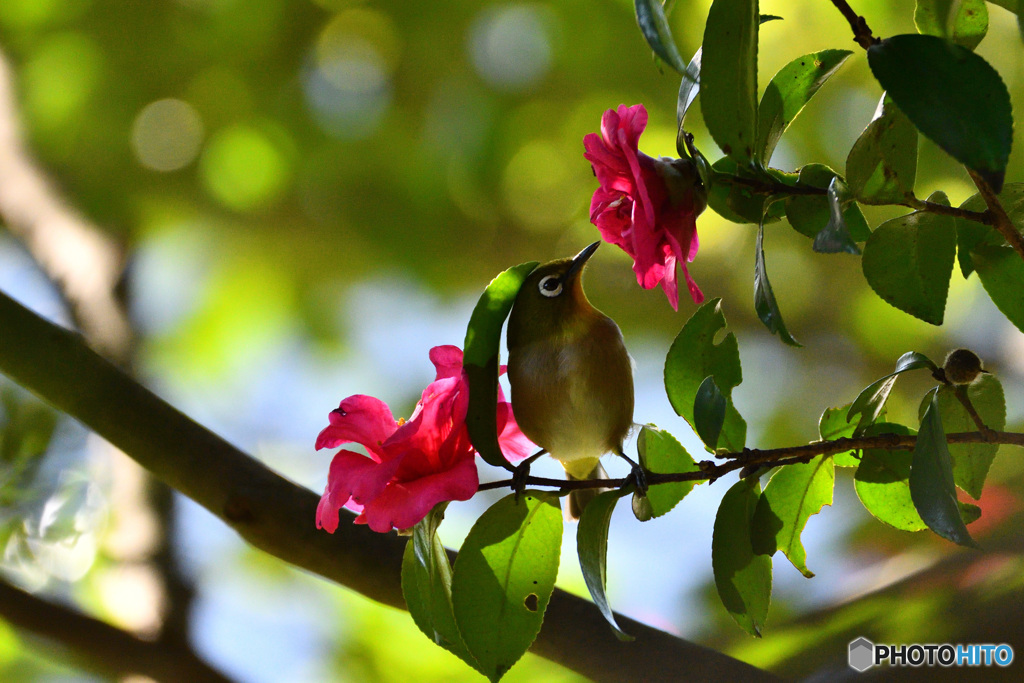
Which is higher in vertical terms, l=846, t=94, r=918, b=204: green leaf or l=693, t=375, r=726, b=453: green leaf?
l=846, t=94, r=918, b=204: green leaf

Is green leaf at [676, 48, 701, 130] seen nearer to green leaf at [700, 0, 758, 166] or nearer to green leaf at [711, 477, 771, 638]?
green leaf at [700, 0, 758, 166]

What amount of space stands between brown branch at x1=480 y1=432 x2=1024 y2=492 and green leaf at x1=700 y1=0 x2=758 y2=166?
0.41ft

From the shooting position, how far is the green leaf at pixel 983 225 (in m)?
0.33

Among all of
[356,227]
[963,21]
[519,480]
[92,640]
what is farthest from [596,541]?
[356,227]

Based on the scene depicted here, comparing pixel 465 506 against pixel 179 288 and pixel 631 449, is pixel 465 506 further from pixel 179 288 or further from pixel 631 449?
pixel 631 449

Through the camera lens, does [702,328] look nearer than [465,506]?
Yes

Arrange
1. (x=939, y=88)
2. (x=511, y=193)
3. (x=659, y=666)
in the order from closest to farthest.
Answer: (x=939, y=88)
(x=659, y=666)
(x=511, y=193)

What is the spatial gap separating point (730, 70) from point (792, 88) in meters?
0.07

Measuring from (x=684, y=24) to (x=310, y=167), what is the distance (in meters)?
0.68

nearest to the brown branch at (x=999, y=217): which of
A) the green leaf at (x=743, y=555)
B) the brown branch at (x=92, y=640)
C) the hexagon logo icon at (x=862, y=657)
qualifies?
the green leaf at (x=743, y=555)

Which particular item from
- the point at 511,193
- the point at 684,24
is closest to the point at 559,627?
the point at 511,193

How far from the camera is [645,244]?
285 millimetres

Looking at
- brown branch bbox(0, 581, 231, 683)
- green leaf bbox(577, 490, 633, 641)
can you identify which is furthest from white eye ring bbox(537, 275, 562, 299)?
brown branch bbox(0, 581, 231, 683)

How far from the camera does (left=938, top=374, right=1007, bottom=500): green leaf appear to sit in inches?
14.0
